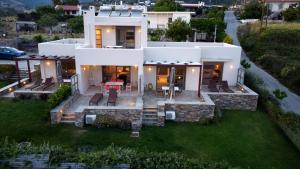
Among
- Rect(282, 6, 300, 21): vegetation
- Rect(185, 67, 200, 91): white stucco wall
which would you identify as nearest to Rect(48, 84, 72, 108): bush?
Rect(185, 67, 200, 91): white stucco wall

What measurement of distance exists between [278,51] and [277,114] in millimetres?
16091

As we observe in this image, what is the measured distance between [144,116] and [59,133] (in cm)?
526

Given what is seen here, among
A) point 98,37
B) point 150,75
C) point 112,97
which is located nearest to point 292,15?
point 150,75

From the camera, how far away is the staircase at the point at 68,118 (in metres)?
15.3

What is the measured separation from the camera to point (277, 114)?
1587cm

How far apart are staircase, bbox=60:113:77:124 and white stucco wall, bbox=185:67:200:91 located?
971 cm

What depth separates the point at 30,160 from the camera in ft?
28.1

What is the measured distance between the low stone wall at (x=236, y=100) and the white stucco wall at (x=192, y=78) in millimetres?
2651

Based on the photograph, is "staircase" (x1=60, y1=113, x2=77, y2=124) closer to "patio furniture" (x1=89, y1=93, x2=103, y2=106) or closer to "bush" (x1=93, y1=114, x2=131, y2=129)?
"patio furniture" (x1=89, y1=93, x2=103, y2=106)

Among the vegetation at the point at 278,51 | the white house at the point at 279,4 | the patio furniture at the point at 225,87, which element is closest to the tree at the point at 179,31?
the vegetation at the point at 278,51

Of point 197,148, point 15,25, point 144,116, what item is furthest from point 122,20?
point 15,25

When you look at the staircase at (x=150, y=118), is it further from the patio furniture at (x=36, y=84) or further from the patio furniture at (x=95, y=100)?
the patio furniture at (x=36, y=84)

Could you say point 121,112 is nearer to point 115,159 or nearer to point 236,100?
point 115,159

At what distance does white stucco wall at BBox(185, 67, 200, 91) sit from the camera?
66.0 ft
